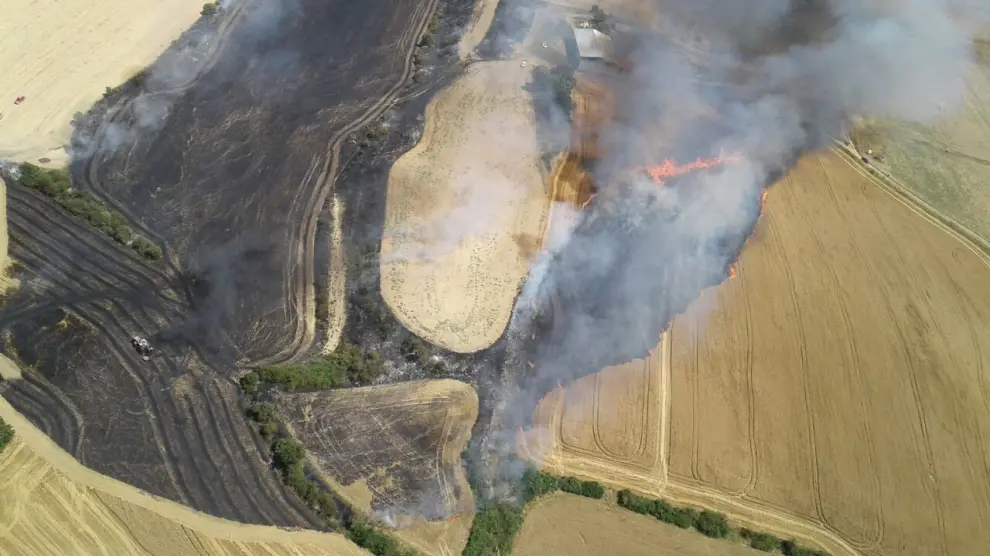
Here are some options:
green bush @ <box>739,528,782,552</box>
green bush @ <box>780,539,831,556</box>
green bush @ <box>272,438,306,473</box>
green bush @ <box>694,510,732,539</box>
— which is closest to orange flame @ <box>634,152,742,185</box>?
green bush @ <box>694,510,732,539</box>

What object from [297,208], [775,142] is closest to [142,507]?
[297,208]

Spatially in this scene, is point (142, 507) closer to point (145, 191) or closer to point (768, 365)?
point (145, 191)

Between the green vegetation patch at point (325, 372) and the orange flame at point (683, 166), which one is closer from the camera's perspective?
the green vegetation patch at point (325, 372)

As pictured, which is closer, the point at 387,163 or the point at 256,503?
the point at 256,503

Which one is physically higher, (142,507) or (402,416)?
(142,507)

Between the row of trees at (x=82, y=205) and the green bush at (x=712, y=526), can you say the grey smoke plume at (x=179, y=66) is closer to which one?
the row of trees at (x=82, y=205)

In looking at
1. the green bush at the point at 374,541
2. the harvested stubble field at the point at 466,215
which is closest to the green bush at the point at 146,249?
the harvested stubble field at the point at 466,215
